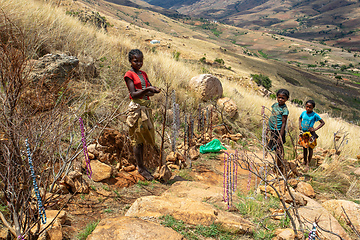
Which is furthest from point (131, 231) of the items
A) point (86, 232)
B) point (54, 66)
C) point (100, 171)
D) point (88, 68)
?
point (88, 68)

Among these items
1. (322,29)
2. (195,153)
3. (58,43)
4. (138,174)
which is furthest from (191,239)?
(322,29)

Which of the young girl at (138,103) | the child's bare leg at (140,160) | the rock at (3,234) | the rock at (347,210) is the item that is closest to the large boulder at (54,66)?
the young girl at (138,103)

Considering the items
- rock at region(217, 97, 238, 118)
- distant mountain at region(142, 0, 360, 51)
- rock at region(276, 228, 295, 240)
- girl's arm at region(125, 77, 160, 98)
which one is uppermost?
distant mountain at region(142, 0, 360, 51)

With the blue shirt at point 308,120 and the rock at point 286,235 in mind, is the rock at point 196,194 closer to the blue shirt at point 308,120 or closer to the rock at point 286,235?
the rock at point 286,235

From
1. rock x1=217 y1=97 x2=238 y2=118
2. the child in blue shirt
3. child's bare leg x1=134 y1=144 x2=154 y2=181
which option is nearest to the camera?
child's bare leg x1=134 y1=144 x2=154 y2=181

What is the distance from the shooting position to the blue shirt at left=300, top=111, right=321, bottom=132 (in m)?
4.44

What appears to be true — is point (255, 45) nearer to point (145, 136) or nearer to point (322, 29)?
point (322, 29)

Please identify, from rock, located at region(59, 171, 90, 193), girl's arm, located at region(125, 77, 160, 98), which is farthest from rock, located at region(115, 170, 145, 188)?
girl's arm, located at region(125, 77, 160, 98)

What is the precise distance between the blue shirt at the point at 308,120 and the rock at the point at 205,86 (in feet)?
10.1

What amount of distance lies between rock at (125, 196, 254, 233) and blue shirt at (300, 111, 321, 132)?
314 centimetres

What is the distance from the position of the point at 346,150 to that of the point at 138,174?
5.84 meters

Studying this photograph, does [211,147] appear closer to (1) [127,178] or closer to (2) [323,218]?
(1) [127,178]

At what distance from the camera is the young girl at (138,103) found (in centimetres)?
302

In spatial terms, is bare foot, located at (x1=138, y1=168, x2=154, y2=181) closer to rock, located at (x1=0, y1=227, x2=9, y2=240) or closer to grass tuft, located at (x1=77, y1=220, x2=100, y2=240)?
grass tuft, located at (x1=77, y1=220, x2=100, y2=240)
